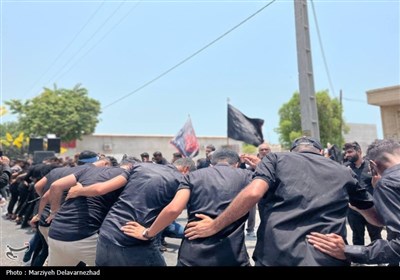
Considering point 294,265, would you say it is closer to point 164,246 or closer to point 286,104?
point 164,246

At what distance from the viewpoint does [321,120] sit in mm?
36375

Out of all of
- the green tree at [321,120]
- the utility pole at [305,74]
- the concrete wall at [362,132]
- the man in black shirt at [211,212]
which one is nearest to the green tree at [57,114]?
the green tree at [321,120]

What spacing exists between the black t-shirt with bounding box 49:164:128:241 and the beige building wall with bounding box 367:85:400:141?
42.5ft

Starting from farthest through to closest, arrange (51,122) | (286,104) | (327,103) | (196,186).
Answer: (286,104)
(327,103)
(51,122)
(196,186)

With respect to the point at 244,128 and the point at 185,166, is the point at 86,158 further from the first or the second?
the point at 244,128

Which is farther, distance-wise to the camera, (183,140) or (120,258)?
(183,140)

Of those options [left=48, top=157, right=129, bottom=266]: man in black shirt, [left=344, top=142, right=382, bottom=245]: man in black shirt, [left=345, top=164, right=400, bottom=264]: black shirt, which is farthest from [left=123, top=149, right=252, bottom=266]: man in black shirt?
[left=344, top=142, right=382, bottom=245]: man in black shirt

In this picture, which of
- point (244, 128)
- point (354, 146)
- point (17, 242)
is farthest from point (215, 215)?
point (17, 242)

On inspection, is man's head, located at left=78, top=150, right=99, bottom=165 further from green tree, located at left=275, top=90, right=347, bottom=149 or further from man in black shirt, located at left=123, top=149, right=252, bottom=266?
green tree, located at left=275, top=90, right=347, bottom=149

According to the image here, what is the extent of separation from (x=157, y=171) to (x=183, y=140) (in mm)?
9206

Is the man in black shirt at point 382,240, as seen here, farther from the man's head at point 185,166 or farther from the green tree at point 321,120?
the green tree at point 321,120

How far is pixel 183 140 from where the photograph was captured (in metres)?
12.3

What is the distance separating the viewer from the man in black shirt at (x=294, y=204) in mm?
2098
